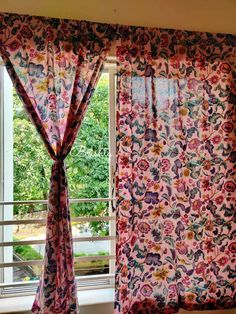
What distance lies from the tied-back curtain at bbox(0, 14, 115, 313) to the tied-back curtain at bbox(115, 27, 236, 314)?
9.3 inches

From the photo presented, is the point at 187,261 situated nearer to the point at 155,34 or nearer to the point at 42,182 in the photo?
the point at 42,182

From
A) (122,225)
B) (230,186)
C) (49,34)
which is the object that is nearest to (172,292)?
→ (122,225)

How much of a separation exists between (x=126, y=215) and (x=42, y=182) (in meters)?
0.57

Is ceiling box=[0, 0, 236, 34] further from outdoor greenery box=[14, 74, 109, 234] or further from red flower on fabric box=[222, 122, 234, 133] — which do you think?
red flower on fabric box=[222, 122, 234, 133]

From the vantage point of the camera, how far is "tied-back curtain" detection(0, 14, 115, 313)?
5.54 feet

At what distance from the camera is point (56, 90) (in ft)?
5.79

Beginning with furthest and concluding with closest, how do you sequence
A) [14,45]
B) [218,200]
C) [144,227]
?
[218,200]
[144,227]
[14,45]

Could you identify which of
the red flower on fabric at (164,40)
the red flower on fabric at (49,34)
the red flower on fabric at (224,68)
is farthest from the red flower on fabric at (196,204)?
the red flower on fabric at (49,34)

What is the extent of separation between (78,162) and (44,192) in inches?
11.3

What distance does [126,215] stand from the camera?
1817 millimetres

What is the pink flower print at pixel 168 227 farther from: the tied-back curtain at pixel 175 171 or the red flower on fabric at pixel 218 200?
the red flower on fabric at pixel 218 200

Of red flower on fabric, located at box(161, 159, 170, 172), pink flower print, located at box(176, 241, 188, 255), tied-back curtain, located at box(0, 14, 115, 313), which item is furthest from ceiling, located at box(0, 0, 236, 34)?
pink flower print, located at box(176, 241, 188, 255)

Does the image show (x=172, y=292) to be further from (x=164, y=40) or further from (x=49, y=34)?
(x=49, y=34)

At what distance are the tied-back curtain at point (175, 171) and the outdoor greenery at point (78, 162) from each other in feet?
0.78
